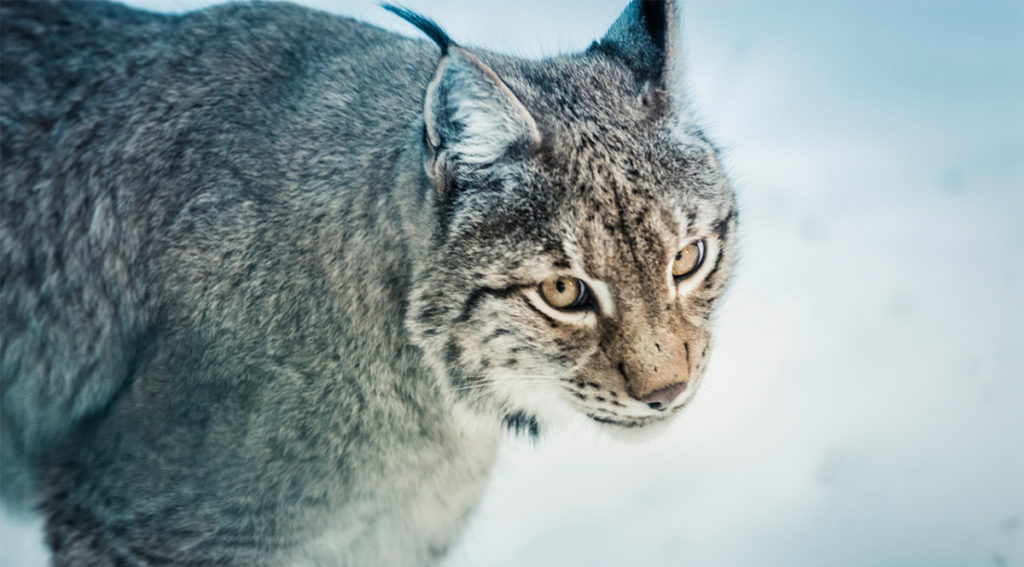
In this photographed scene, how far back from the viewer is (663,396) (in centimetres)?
233

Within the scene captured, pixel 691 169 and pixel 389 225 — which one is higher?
pixel 691 169

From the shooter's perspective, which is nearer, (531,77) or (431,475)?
→ (531,77)

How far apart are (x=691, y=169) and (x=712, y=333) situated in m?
0.43

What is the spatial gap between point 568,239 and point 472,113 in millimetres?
361

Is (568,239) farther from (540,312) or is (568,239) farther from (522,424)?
(522,424)

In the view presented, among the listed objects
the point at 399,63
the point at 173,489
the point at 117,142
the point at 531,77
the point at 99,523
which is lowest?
the point at 99,523

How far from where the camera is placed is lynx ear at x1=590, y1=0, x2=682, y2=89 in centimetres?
251

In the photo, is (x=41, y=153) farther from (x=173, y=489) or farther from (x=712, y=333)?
(x=712, y=333)

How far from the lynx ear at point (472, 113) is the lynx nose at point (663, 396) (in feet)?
2.15

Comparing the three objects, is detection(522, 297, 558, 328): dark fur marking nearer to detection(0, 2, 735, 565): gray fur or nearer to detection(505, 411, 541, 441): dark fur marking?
detection(0, 2, 735, 565): gray fur

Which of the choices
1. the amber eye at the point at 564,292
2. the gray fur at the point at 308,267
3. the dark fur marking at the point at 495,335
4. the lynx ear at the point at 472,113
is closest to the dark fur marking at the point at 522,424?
the gray fur at the point at 308,267

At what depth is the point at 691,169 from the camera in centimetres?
246

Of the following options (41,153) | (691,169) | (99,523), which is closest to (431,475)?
(99,523)

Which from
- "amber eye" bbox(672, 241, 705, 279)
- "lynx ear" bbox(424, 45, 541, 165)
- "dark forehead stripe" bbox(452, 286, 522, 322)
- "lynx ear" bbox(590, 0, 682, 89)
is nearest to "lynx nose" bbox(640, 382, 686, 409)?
"amber eye" bbox(672, 241, 705, 279)
